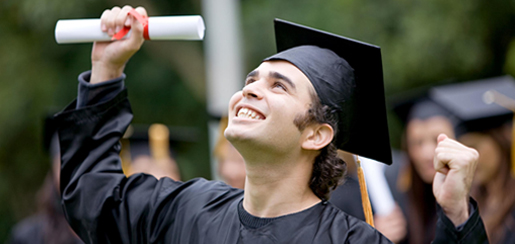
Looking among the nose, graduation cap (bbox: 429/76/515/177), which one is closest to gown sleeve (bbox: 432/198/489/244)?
the nose

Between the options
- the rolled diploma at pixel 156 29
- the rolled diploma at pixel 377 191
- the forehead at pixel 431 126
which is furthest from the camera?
the forehead at pixel 431 126

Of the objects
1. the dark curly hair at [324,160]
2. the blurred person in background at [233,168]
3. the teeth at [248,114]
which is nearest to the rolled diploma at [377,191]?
the blurred person in background at [233,168]

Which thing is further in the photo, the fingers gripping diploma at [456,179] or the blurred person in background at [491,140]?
Result: the blurred person in background at [491,140]

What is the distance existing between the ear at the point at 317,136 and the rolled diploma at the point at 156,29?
0.65 meters

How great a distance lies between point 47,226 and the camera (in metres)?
5.99

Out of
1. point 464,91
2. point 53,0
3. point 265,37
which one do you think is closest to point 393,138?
point 265,37

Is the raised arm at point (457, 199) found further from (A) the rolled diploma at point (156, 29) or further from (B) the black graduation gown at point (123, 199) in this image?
(A) the rolled diploma at point (156, 29)

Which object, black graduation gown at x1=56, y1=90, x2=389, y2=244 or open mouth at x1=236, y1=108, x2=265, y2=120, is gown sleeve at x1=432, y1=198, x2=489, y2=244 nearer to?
black graduation gown at x1=56, y1=90, x2=389, y2=244

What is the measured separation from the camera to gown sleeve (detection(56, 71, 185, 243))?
2754 millimetres

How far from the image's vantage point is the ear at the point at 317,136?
268 cm

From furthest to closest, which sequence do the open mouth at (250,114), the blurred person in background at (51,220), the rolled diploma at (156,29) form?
the blurred person in background at (51,220) → the rolled diploma at (156,29) → the open mouth at (250,114)

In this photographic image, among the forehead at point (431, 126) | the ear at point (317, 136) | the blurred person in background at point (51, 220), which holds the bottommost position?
the blurred person in background at point (51, 220)

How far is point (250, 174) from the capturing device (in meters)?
2.65

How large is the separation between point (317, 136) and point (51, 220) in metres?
4.07
